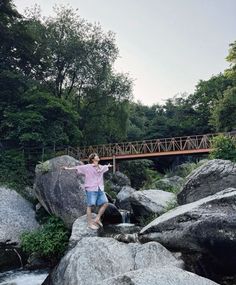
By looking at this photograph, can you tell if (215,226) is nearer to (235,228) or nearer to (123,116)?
(235,228)

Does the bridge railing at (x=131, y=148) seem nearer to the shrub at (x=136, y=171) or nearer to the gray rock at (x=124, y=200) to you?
the shrub at (x=136, y=171)

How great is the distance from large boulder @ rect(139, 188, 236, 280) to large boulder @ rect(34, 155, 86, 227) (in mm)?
4564

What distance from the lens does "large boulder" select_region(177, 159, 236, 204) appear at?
378 inches

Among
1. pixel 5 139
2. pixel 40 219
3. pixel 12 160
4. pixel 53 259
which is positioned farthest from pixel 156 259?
pixel 5 139

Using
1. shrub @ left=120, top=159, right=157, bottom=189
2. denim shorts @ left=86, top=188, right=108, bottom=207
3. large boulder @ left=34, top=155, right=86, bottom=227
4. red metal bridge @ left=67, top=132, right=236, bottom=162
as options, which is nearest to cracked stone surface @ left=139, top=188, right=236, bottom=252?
denim shorts @ left=86, top=188, right=108, bottom=207

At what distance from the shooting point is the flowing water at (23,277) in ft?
27.1

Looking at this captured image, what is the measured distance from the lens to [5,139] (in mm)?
18109

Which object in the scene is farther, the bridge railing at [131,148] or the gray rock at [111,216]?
the bridge railing at [131,148]

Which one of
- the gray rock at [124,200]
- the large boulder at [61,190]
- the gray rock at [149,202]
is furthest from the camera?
the gray rock at [124,200]

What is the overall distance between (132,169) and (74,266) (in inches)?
905

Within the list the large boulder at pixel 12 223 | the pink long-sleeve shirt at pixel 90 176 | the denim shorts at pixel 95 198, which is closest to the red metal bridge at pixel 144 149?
the large boulder at pixel 12 223

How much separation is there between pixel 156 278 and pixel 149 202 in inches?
313

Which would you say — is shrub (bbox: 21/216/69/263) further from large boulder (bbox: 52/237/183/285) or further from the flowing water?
large boulder (bbox: 52/237/183/285)

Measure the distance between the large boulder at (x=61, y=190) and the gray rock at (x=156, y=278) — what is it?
6900mm
